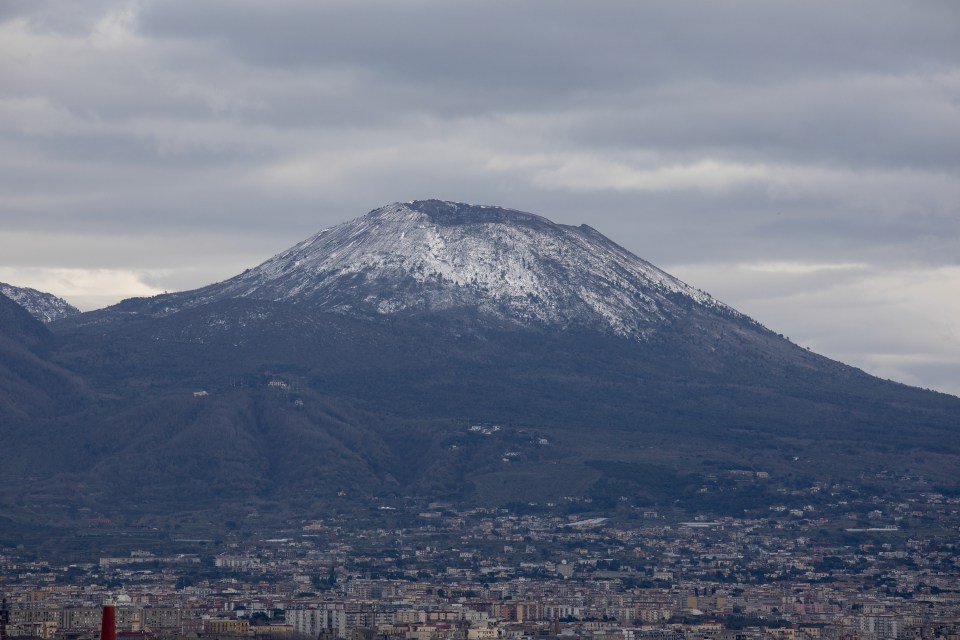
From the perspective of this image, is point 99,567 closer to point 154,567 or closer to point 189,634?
point 154,567

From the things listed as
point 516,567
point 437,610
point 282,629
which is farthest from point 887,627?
point 516,567

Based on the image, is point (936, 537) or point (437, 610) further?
point (936, 537)

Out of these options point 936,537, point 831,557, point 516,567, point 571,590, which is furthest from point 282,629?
point 936,537

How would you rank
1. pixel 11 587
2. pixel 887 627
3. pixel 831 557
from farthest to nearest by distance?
pixel 831 557
pixel 11 587
pixel 887 627

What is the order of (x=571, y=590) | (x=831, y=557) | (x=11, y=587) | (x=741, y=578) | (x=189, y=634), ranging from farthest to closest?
(x=831, y=557) → (x=741, y=578) → (x=571, y=590) → (x=11, y=587) → (x=189, y=634)

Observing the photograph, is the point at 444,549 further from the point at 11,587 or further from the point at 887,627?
the point at 887,627

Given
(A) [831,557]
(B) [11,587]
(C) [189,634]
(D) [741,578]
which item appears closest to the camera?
(C) [189,634]

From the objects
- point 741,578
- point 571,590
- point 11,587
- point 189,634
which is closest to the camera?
point 189,634

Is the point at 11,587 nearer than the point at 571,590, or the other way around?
the point at 11,587
